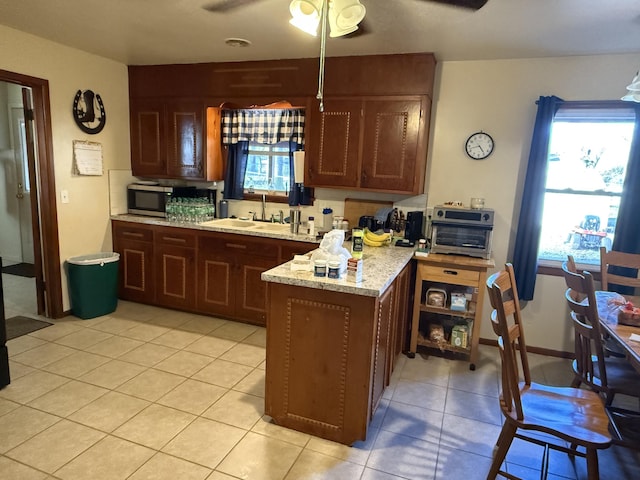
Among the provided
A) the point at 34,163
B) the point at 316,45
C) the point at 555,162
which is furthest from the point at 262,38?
the point at 555,162

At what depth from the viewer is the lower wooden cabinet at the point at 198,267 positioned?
370 centimetres

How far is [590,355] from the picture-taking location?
7.19ft

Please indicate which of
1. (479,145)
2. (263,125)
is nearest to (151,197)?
(263,125)

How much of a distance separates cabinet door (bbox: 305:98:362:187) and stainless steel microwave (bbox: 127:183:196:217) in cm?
138

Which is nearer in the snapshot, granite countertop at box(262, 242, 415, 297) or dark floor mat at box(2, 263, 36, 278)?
granite countertop at box(262, 242, 415, 297)

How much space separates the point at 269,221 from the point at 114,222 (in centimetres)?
161

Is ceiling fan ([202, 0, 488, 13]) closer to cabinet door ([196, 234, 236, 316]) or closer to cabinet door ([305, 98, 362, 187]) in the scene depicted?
cabinet door ([305, 98, 362, 187])

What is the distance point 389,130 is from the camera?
3.35 meters

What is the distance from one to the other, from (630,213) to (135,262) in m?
4.40

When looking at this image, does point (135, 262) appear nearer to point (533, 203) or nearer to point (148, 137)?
point (148, 137)

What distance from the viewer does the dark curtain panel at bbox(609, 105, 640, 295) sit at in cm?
301

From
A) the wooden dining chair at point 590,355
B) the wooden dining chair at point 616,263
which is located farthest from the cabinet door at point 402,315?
the wooden dining chair at point 616,263

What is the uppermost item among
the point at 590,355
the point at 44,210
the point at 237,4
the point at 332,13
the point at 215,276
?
the point at 237,4

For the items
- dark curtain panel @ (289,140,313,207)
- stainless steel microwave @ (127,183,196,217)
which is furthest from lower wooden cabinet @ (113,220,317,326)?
dark curtain panel @ (289,140,313,207)
